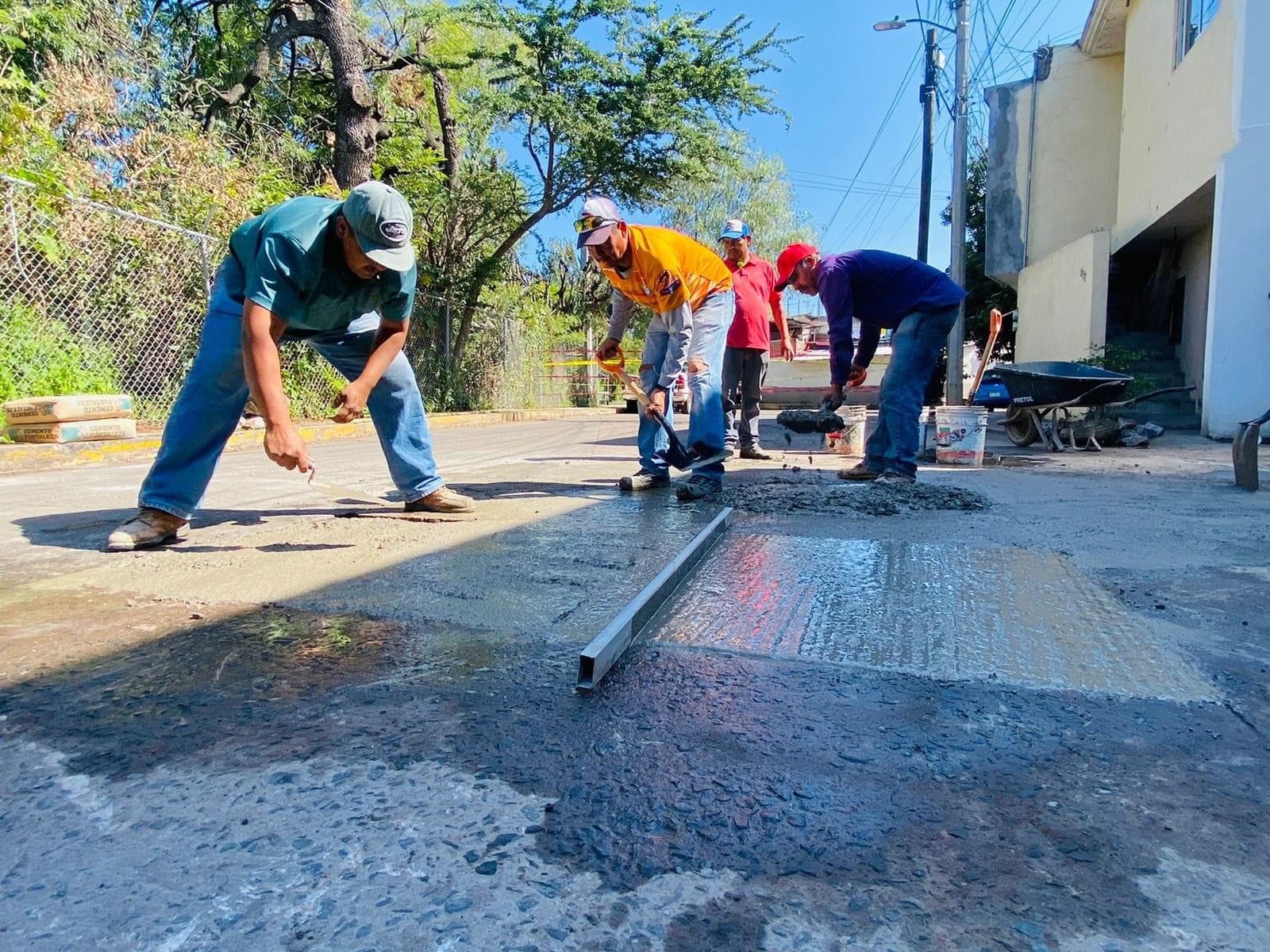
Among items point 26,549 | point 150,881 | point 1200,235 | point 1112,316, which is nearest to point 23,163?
point 26,549

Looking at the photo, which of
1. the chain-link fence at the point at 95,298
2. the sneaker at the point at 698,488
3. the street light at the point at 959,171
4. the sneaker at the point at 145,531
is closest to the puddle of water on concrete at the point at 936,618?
the sneaker at the point at 698,488

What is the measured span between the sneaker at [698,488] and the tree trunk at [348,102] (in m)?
9.59

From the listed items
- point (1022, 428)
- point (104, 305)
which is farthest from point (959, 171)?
point (104, 305)

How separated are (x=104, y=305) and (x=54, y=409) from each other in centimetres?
197

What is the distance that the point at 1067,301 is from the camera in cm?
1157

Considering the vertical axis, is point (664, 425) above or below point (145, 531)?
above

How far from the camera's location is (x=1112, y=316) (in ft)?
43.9

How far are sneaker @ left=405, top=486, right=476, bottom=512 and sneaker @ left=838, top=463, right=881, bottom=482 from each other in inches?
88.5

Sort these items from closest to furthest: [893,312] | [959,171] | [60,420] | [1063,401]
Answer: [893,312] → [60,420] → [1063,401] → [959,171]

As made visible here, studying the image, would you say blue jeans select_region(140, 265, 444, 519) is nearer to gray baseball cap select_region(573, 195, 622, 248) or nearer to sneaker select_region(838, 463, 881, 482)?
gray baseball cap select_region(573, 195, 622, 248)

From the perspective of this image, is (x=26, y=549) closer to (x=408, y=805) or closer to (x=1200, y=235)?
(x=408, y=805)

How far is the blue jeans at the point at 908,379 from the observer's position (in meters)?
4.30

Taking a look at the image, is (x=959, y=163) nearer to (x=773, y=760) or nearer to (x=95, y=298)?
(x=95, y=298)

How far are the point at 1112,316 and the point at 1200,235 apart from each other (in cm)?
309
